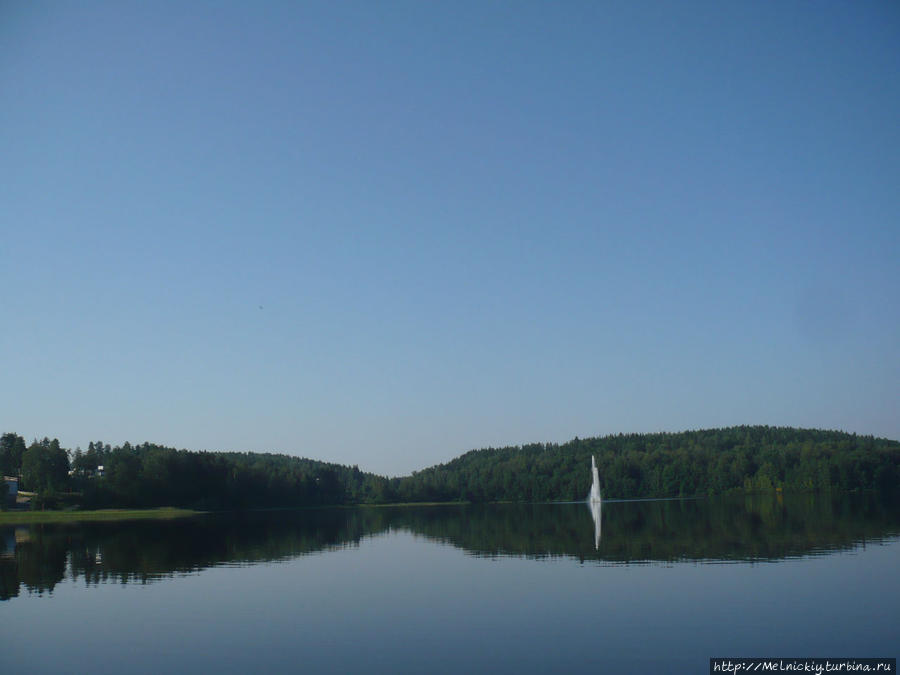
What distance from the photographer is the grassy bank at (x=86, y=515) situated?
156250mm

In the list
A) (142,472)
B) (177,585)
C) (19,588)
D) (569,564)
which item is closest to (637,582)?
(569,564)

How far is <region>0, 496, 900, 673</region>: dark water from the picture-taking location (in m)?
30.6

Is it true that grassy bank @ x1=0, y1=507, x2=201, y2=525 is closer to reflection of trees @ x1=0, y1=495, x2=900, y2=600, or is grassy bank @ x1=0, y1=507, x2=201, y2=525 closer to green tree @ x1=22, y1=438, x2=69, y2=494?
green tree @ x1=22, y1=438, x2=69, y2=494

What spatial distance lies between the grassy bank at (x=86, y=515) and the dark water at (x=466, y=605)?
90903 mm

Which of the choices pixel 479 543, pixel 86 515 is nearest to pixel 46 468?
pixel 86 515

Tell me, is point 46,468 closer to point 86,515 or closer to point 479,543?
point 86,515

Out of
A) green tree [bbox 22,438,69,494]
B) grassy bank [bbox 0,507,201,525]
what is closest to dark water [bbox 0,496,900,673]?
grassy bank [bbox 0,507,201,525]

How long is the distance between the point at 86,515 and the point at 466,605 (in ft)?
514

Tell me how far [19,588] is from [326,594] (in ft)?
77.3

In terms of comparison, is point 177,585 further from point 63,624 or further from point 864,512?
point 864,512

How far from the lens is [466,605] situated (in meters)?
41.7

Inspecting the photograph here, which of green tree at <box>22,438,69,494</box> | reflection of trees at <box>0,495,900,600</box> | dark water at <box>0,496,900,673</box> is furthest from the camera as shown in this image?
green tree at <box>22,438,69,494</box>

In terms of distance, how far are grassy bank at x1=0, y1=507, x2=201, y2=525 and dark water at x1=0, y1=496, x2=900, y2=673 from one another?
90.9m

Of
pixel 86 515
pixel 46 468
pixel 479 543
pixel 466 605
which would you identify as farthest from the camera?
pixel 46 468
